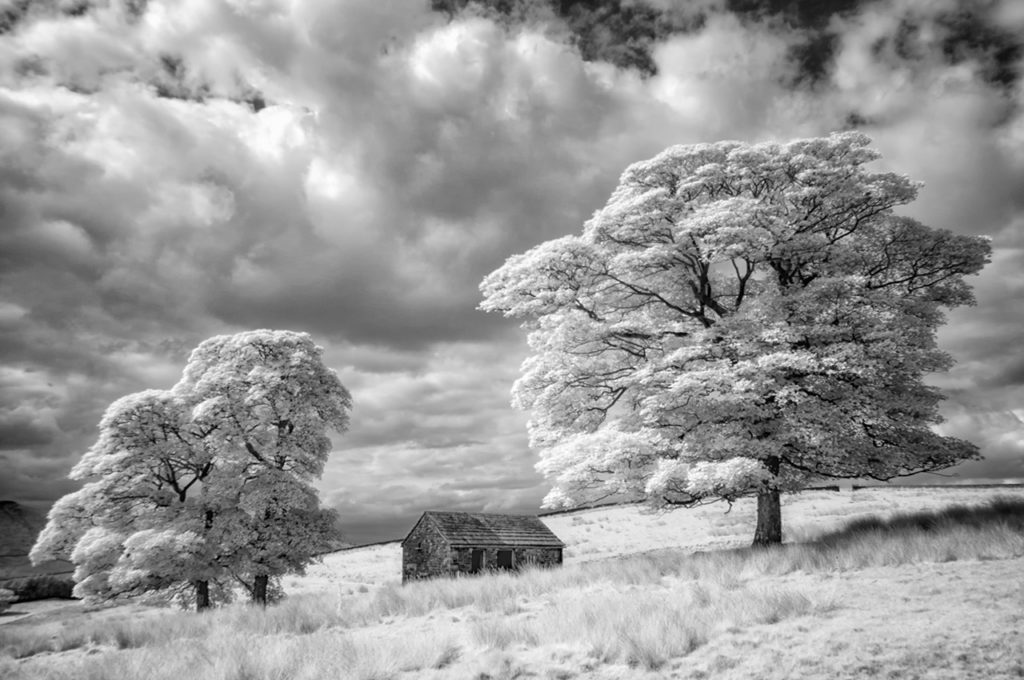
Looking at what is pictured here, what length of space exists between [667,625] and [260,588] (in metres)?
19.3

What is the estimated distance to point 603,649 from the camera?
8.59 meters

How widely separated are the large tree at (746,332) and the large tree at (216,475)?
32.1ft

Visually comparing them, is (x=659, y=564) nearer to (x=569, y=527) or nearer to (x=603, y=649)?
(x=603, y=649)

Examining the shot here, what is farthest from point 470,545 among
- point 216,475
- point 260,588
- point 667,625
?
point 667,625

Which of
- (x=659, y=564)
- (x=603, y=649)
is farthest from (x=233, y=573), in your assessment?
(x=603, y=649)

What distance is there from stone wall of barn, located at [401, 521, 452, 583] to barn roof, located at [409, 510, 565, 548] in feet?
2.22

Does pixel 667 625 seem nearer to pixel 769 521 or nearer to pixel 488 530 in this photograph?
pixel 769 521

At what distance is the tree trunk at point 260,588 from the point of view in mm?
22469

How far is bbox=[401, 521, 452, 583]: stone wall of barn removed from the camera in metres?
36.4

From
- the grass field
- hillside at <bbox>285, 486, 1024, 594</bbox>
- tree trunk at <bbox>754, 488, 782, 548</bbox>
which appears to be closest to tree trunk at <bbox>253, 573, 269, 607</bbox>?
the grass field

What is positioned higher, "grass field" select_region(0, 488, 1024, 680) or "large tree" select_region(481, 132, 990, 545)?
"large tree" select_region(481, 132, 990, 545)

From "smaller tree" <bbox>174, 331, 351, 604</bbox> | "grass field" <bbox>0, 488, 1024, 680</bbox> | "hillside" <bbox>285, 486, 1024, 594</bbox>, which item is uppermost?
"smaller tree" <bbox>174, 331, 351, 604</bbox>

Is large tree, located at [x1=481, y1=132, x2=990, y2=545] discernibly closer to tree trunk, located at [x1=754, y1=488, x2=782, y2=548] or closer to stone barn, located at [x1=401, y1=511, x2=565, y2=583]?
tree trunk, located at [x1=754, y1=488, x2=782, y2=548]

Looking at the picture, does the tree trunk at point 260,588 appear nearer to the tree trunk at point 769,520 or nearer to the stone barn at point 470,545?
the stone barn at point 470,545
